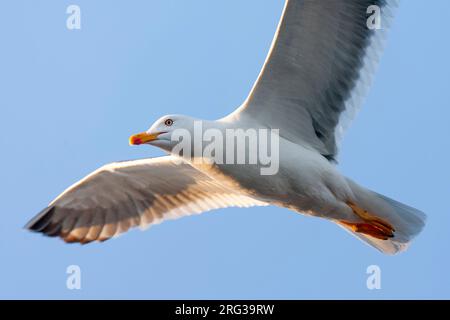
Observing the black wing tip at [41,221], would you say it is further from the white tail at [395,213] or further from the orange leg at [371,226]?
the white tail at [395,213]

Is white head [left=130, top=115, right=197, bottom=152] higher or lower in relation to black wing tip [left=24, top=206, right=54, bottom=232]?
higher

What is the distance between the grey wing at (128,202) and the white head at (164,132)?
1.31 meters

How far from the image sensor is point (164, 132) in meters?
7.29

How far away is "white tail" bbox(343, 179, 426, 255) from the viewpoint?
25.5 feet

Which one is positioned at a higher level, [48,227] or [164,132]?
[164,132]

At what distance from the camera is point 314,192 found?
24.5 feet

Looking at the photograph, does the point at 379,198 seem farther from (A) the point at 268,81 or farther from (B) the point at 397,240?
(A) the point at 268,81

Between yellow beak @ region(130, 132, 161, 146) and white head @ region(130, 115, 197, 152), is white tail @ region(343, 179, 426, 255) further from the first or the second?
yellow beak @ region(130, 132, 161, 146)

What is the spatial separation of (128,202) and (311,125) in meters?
2.22

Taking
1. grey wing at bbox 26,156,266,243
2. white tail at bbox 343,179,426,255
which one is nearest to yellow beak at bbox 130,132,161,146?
grey wing at bbox 26,156,266,243

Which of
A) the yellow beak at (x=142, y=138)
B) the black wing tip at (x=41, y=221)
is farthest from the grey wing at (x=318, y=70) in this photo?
the black wing tip at (x=41, y=221)

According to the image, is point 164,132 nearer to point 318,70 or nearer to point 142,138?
point 142,138

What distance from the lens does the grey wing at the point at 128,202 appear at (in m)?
8.76

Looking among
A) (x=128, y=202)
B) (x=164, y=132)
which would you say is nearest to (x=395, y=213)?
(x=164, y=132)
